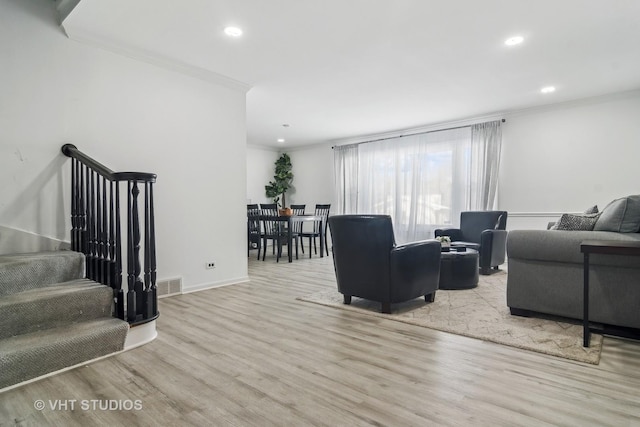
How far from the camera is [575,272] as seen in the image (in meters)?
2.54

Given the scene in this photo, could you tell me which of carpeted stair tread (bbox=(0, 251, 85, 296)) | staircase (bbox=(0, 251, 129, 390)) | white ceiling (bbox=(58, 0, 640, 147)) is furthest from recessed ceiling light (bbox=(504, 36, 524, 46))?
carpeted stair tread (bbox=(0, 251, 85, 296))

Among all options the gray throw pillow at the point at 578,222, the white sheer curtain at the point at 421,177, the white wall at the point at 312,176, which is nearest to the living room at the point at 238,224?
the white sheer curtain at the point at 421,177

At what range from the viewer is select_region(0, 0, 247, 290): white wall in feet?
8.99

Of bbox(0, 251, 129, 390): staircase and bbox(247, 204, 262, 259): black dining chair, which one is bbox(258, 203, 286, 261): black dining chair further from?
bbox(0, 251, 129, 390): staircase

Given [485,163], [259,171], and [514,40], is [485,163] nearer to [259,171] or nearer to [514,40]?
[514,40]

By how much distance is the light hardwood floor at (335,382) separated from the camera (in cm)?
150

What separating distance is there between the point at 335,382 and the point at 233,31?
2.94m

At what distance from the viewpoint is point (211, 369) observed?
197cm

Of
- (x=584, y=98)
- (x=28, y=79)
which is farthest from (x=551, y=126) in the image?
(x=28, y=79)

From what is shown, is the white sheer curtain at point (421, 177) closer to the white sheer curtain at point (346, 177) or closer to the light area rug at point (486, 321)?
the white sheer curtain at point (346, 177)

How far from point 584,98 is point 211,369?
6114 mm

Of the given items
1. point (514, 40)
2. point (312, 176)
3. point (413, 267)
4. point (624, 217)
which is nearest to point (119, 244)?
point (413, 267)

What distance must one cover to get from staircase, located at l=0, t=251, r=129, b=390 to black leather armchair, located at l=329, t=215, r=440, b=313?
181 centimetres

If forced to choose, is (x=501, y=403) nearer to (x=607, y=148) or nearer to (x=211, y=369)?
(x=211, y=369)
